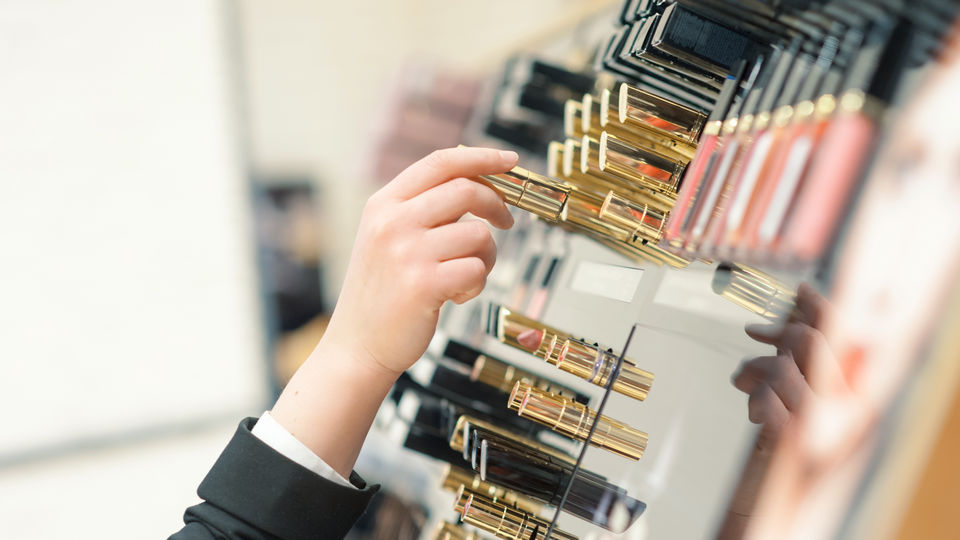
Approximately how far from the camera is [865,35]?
0.27 m

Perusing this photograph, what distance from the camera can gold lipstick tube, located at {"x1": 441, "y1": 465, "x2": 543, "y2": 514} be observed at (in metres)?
0.43

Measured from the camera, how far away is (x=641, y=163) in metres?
0.38

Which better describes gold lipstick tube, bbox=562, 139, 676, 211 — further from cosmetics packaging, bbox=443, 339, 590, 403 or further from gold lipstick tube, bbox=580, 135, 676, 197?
cosmetics packaging, bbox=443, 339, 590, 403

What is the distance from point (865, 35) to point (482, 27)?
6.21 feet

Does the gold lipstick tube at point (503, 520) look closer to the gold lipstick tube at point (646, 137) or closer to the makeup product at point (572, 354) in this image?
the makeup product at point (572, 354)

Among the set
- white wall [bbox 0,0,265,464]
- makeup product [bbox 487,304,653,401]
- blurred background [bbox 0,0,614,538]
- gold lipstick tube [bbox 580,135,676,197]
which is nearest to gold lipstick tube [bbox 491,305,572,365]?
makeup product [bbox 487,304,653,401]

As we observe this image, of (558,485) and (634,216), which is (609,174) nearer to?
(634,216)

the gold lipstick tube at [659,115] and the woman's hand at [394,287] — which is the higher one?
the gold lipstick tube at [659,115]

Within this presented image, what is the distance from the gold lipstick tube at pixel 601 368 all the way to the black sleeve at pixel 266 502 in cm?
18

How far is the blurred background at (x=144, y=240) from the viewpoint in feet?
4.97

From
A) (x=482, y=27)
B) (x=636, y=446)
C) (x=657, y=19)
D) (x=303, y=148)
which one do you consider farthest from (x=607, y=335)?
(x=303, y=148)

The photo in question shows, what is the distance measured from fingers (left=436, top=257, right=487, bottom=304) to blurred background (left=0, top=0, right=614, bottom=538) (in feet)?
3.09

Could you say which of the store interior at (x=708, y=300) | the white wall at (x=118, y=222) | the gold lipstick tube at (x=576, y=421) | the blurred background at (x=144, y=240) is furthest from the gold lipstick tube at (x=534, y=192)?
the white wall at (x=118, y=222)

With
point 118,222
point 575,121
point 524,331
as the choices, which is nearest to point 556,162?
point 575,121
